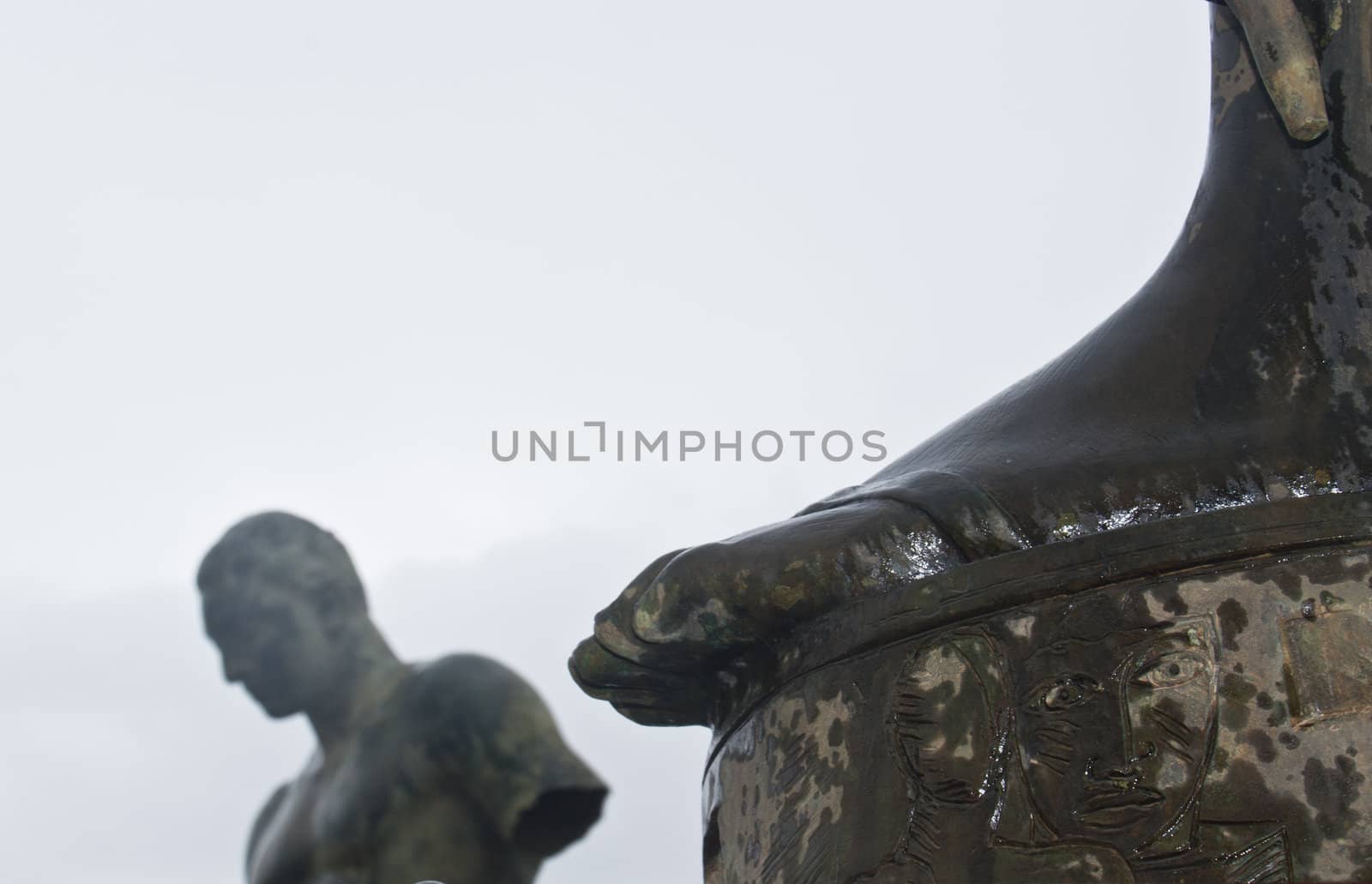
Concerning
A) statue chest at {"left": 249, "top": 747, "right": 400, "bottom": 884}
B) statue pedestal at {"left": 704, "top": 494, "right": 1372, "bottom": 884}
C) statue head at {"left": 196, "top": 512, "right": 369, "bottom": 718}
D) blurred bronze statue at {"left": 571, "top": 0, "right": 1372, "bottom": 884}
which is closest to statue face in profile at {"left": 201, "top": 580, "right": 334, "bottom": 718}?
statue head at {"left": 196, "top": 512, "right": 369, "bottom": 718}

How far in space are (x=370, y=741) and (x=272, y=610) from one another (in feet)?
1.33

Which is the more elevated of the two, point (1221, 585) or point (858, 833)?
point (1221, 585)

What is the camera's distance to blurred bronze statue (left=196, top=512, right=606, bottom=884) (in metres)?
3.04

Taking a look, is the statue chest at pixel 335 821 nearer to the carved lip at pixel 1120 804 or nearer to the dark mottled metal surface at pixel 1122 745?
the dark mottled metal surface at pixel 1122 745

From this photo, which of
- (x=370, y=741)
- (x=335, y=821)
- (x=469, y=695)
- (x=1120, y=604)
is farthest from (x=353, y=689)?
(x=1120, y=604)

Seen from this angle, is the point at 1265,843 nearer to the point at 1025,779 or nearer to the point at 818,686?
the point at 1025,779

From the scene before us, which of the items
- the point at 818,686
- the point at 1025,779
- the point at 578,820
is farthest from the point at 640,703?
the point at 578,820

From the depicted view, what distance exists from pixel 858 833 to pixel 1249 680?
0.88ft

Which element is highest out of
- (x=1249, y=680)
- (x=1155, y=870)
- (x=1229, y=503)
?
(x=1229, y=503)

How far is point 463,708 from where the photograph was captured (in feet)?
10.4

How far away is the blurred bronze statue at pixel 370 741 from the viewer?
3041 mm

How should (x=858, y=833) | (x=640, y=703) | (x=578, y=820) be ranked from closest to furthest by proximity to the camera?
(x=858, y=833) → (x=640, y=703) → (x=578, y=820)

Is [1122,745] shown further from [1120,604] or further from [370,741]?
[370,741]

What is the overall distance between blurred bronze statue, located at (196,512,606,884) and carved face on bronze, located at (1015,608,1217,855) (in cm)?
185
